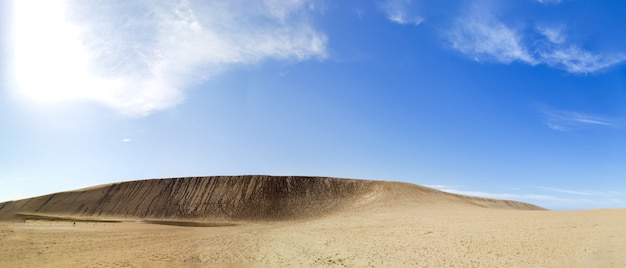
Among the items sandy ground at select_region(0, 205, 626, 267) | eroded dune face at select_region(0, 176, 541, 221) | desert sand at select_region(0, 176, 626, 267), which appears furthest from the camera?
eroded dune face at select_region(0, 176, 541, 221)

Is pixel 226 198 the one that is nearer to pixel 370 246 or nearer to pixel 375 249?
pixel 370 246

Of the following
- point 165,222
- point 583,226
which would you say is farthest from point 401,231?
point 165,222

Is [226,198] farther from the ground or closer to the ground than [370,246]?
farther from the ground

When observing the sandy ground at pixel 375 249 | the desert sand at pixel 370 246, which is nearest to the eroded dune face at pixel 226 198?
the desert sand at pixel 370 246

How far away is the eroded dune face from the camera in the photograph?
5409 centimetres

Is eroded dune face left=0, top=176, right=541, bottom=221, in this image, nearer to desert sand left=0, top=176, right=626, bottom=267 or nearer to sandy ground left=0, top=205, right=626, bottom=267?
desert sand left=0, top=176, right=626, bottom=267

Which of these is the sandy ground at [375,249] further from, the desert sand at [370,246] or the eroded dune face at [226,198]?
the eroded dune face at [226,198]

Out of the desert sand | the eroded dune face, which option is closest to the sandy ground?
the desert sand

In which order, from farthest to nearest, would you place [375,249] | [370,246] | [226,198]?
[226,198] < [370,246] < [375,249]

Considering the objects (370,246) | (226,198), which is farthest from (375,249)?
(226,198)

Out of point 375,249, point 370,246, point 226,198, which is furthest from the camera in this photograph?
point 226,198

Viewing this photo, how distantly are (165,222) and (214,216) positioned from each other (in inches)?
276

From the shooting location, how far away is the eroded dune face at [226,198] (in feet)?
177

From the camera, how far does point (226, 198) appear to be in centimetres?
5916
